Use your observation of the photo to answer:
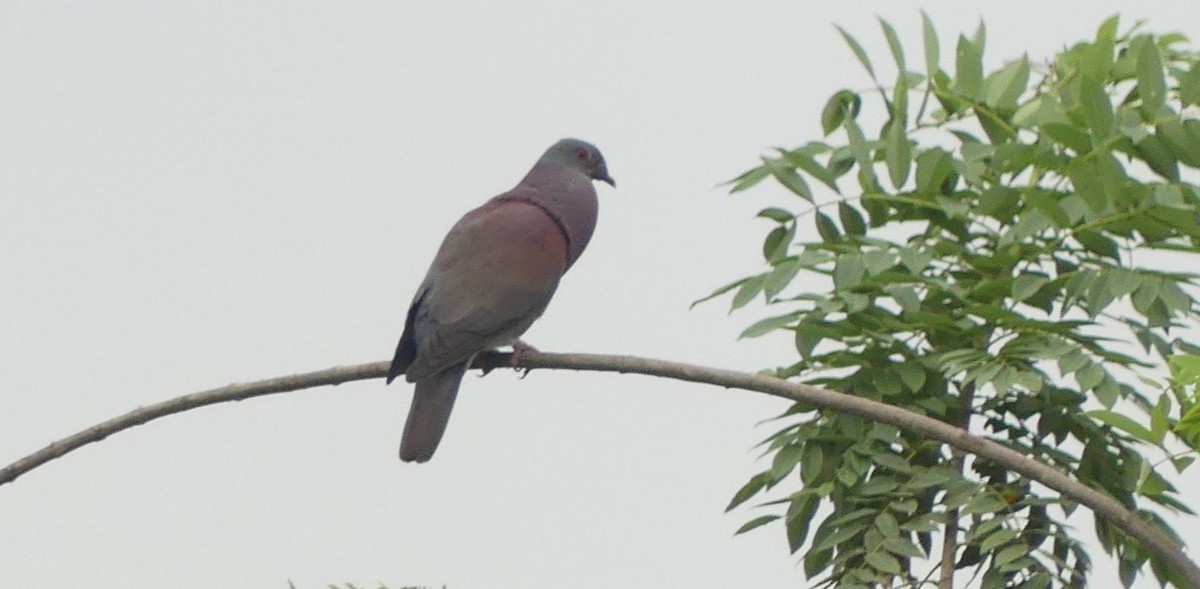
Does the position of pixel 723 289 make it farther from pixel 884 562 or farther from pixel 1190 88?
pixel 1190 88

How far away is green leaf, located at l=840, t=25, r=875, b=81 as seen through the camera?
3711mm

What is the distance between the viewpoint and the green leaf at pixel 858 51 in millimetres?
3711

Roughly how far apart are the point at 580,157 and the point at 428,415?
4.76ft

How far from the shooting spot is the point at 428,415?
12.4ft

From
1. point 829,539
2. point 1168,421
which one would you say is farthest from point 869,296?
point 1168,421

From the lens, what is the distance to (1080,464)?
352 centimetres

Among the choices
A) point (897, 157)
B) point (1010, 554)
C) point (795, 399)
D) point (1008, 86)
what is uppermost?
point (1008, 86)

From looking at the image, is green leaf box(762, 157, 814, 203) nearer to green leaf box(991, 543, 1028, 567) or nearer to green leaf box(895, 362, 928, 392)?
green leaf box(895, 362, 928, 392)

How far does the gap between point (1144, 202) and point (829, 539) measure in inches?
37.2

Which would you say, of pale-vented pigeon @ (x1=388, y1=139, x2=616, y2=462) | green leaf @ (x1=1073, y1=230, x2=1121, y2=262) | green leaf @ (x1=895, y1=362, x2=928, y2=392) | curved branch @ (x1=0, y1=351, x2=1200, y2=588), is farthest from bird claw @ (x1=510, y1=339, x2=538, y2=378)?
green leaf @ (x1=1073, y1=230, x2=1121, y2=262)

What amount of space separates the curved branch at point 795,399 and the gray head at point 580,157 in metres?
1.66

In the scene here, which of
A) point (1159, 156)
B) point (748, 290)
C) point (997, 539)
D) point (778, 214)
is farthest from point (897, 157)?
point (997, 539)

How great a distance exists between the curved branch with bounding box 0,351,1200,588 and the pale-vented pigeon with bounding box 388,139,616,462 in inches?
18.4

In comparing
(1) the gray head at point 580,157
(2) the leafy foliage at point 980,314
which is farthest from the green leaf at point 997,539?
(1) the gray head at point 580,157
